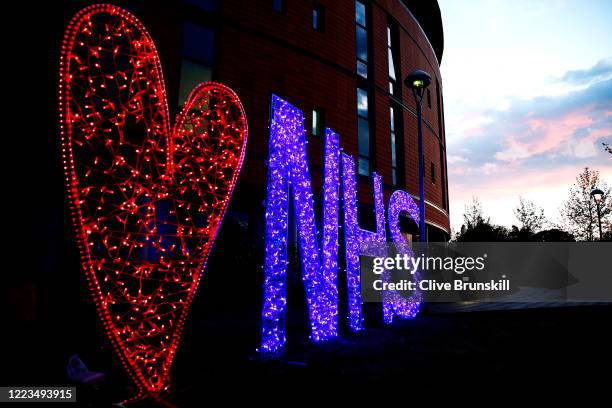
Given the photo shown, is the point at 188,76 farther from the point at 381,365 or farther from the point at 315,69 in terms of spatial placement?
the point at 381,365

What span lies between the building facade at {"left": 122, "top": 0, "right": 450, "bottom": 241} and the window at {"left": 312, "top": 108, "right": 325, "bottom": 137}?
0.04 metres

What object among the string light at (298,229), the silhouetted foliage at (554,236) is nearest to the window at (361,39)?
the string light at (298,229)

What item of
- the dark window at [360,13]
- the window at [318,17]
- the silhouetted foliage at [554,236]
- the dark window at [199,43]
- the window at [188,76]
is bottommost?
the silhouetted foliage at [554,236]

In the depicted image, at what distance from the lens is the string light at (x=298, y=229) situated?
5.67m

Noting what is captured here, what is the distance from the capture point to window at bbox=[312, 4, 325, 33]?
1519cm

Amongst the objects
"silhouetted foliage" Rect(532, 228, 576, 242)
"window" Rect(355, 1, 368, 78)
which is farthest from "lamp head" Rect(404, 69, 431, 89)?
"silhouetted foliage" Rect(532, 228, 576, 242)

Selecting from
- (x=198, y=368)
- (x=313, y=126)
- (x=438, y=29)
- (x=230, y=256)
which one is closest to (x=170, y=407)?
(x=198, y=368)

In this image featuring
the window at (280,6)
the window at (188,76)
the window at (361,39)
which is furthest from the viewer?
the window at (361,39)

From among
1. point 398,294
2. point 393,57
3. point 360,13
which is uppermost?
point 360,13

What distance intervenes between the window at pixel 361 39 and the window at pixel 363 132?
1.06m

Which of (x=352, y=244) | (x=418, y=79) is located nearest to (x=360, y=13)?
(x=418, y=79)

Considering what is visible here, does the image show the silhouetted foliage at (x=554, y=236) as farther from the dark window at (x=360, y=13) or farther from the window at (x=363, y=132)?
the dark window at (x=360, y=13)

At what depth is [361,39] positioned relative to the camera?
17.2 metres

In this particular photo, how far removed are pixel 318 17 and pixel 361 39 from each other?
8.87 ft
